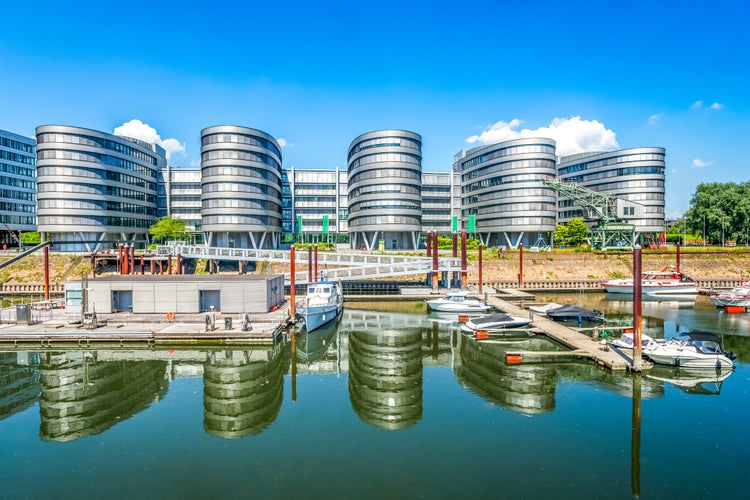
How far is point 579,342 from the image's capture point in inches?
1350

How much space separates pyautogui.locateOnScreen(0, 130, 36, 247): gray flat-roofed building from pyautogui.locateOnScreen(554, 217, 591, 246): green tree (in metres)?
134

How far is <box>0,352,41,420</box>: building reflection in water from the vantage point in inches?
965

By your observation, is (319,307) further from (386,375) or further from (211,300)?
(386,375)

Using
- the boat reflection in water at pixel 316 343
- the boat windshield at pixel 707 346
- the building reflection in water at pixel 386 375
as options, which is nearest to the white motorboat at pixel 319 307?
the boat reflection in water at pixel 316 343

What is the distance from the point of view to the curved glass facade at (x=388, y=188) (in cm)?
10650

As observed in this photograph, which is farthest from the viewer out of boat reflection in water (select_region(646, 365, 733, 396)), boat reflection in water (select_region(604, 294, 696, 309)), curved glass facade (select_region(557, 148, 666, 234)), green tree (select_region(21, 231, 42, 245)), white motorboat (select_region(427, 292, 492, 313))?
curved glass facade (select_region(557, 148, 666, 234))

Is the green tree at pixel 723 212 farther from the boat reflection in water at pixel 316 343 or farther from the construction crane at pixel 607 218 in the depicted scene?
the boat reflection in water at pixel 316 343

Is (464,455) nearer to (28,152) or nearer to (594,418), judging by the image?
(594,418)

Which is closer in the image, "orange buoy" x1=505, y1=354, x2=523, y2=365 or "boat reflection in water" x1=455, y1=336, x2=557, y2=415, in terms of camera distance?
"boat reflection in water" x1=455, y1=336, x2=557, y2=415

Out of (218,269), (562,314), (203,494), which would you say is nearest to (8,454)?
(203,494)

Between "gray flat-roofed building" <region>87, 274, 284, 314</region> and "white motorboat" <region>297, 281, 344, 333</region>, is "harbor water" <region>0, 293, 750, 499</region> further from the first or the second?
"gray flat-roofed building" <region>87, 274, 284, 314</region>

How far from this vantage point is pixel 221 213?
9319 centimetres

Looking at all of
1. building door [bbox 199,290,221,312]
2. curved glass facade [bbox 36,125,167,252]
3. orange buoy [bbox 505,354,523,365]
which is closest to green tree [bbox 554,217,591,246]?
orange buoy [bbox 505,354,523,365]

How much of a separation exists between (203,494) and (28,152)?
15118cm
